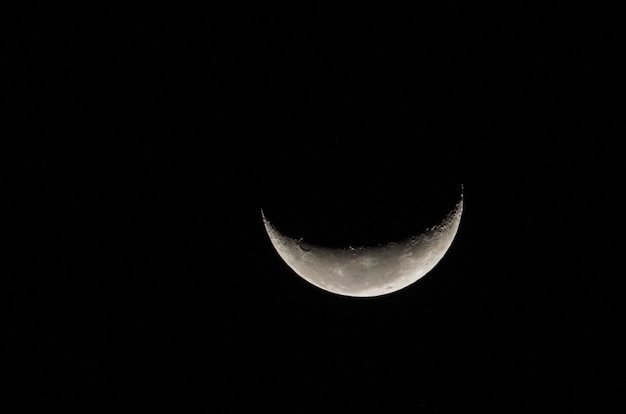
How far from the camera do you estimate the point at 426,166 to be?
3.09m

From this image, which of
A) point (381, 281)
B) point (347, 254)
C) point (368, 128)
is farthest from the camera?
point (381, 281)

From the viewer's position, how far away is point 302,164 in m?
3.04

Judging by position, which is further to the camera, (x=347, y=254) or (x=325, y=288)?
(x=325, y=288)

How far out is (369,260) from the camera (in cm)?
329

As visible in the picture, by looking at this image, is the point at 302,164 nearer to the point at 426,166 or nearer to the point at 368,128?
the point at 368,128

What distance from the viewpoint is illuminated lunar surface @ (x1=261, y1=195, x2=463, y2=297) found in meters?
3.27

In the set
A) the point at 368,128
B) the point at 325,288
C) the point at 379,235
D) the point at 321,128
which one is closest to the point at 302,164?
the point at 321,128

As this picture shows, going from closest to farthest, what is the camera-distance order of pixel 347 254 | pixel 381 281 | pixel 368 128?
pixel 368 128
pixel 347 254
pixel 381 281

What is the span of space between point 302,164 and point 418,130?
2.53 feet

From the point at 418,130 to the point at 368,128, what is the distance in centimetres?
35

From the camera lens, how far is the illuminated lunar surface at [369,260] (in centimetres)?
327

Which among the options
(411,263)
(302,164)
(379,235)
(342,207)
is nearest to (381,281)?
(411,263)

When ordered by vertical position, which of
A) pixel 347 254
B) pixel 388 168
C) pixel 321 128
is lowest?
pixel 347 254

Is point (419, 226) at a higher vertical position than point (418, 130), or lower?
lower
